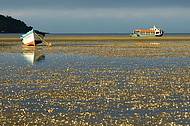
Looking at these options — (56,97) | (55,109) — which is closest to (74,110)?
(55,109)

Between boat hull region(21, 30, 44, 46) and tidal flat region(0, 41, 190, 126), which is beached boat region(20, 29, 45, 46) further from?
tidal flat region(0, 41, 190, 126)

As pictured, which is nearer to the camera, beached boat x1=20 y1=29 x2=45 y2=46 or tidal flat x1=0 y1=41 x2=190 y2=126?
tidal flat x1=0 y1=41 x2=190 y2=126

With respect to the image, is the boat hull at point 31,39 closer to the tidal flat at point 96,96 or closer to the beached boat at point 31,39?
the beached boat at point 31,39

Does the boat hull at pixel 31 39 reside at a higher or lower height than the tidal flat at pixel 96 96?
higher

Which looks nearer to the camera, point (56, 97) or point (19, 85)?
point (56, 97)

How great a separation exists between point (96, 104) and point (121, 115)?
2.88 metres

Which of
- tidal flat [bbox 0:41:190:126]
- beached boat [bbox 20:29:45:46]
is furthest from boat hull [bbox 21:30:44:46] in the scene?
tidal flat [bbox 0:41:190:126]

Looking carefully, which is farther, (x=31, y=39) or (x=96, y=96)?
(x=31, y=39)

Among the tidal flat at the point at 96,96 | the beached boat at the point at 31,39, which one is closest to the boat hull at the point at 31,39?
the beached boat at the point at 31,39

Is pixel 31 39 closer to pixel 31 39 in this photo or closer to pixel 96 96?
pixel 31 39

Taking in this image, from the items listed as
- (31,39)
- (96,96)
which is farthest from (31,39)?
(96,96)

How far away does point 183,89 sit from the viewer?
2700 centimetres

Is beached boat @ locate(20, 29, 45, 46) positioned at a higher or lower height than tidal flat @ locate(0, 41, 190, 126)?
higher

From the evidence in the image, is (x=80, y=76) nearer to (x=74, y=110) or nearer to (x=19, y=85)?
(x=19, y=85)
